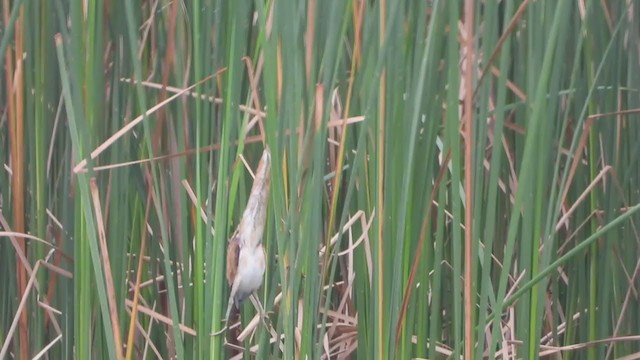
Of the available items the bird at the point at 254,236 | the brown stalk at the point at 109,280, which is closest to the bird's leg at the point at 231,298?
the bird at the point at 254,236

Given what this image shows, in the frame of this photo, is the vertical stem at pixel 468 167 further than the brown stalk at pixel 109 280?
No

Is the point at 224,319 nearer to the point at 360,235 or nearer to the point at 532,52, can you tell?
the point at 360,235

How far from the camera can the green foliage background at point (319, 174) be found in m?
0.96

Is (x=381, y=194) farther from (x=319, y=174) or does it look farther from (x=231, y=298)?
(x=231, y=298)

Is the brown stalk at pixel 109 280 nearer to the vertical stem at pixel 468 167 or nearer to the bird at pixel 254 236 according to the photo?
the bird at pixel 254 236

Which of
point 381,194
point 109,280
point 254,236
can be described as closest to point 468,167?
point 381,194

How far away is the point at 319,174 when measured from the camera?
93 centimetres

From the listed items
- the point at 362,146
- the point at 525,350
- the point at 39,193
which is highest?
the point at 362,146

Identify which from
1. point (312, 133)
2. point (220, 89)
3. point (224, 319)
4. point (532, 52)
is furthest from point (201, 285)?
point (532, 52)

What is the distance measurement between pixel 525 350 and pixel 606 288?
219mm

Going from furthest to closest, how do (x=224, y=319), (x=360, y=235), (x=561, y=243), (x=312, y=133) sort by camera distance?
(x=561, y=243) < (x=360, y=235) < (x=224, y=319) < (x=312, y=133)

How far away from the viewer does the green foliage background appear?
957 mm

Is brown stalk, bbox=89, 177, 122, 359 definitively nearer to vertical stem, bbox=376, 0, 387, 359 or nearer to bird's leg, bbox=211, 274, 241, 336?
bird's leg, bbox=211, 274, 241, 336

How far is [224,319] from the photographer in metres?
1.05
